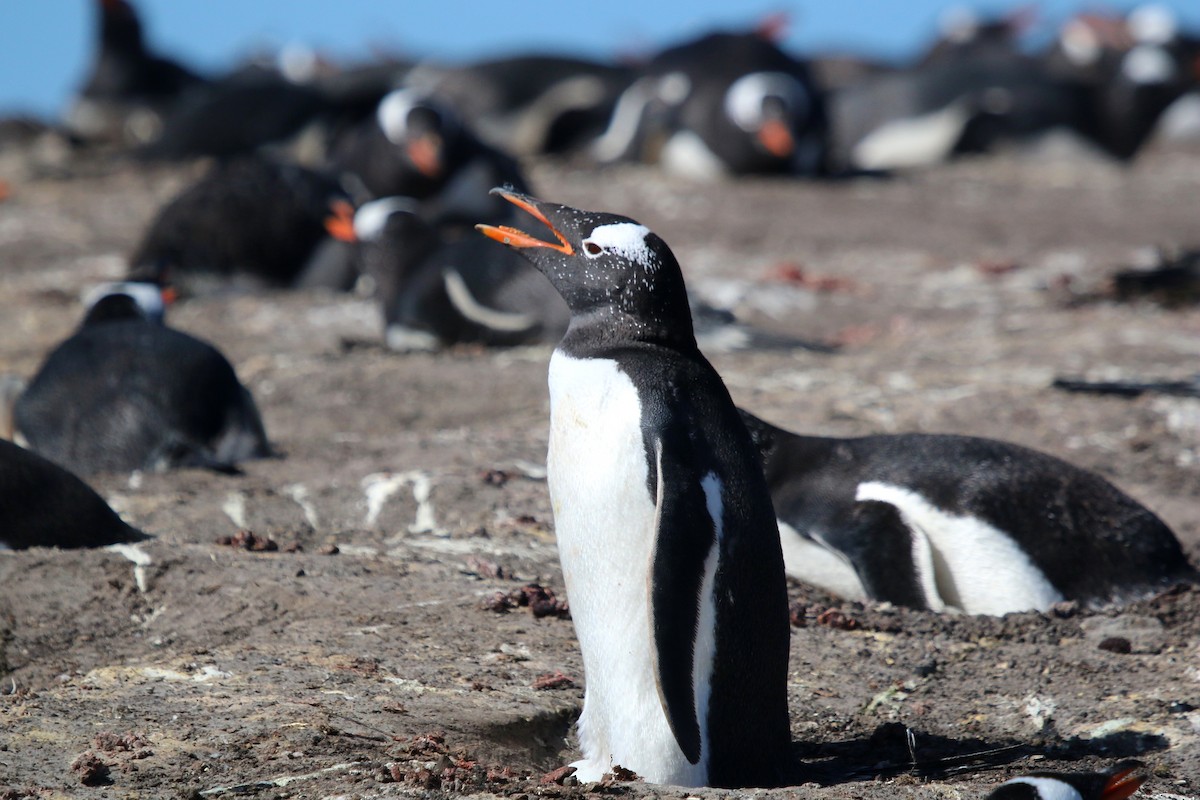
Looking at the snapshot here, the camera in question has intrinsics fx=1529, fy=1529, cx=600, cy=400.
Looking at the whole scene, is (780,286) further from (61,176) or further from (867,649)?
(61,176)

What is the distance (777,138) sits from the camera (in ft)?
44.3

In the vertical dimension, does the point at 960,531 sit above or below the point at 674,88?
below

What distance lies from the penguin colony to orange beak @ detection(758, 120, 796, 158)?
3.55 meters

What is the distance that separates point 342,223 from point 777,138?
18.0 feet

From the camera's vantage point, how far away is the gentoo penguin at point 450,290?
7754 millimetres

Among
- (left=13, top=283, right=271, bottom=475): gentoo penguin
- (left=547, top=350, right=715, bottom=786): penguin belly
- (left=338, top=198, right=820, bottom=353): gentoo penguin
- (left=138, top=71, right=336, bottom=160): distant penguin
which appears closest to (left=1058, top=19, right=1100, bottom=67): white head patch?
(left=138, top=71, right=336, bottom=160): distant penguin

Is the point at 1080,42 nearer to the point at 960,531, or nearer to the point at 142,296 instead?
the point at 142,296

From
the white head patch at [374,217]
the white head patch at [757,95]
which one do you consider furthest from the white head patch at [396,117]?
the white head patch at [757,95]

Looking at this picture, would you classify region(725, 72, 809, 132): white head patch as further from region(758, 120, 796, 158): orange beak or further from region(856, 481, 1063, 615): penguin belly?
region(856, 481, 1063, 615): penguin belly

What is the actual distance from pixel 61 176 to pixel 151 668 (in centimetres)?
1125

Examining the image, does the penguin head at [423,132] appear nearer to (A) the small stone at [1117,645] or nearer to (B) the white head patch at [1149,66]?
(A) the small stone at [1117,645]

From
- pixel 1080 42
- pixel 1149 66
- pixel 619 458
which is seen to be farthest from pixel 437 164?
pixel 1080 42

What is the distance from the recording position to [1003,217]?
39.8 ft

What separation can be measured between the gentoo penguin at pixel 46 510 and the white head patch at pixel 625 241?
5.87 feet
